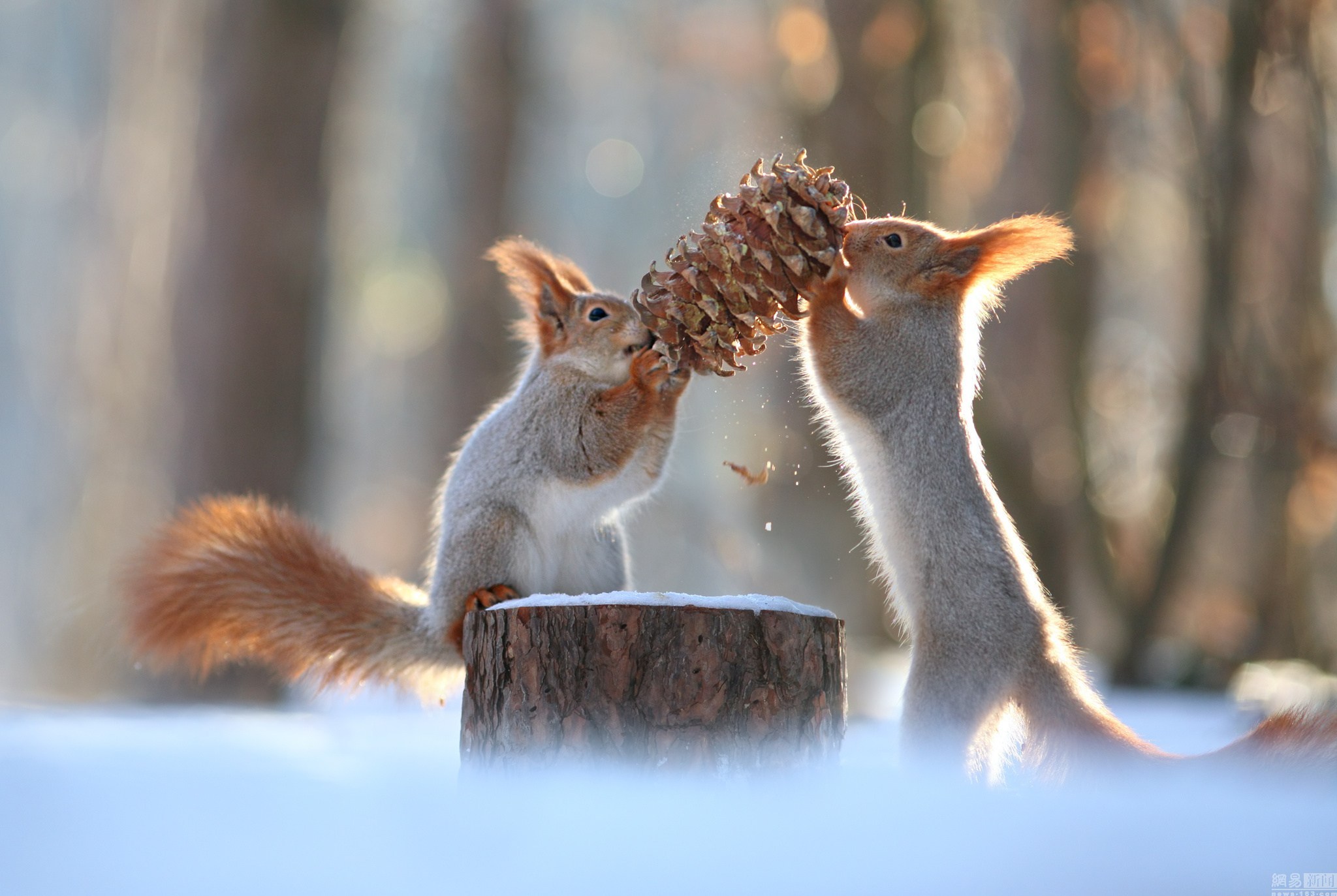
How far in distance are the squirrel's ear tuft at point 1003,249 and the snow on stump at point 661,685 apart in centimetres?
146

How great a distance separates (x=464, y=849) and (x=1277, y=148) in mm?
11261

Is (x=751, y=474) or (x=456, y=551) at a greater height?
(x=751, y=474)

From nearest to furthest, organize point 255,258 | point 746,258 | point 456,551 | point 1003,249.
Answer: point 746,258 → point 456,551 → point 1003,249 → point 255,258

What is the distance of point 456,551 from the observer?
3.62 meters

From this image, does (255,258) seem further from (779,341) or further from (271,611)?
(271,611)

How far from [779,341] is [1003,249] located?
1.22 m

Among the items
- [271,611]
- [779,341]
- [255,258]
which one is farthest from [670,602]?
[255,258]

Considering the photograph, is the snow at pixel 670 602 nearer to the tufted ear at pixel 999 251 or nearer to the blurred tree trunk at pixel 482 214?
the tufted ear at pixel 999 251

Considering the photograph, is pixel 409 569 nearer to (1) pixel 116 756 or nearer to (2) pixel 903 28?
(2) pixel 903 28

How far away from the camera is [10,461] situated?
90.0 feet

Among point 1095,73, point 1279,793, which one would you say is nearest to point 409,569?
point 1095,73

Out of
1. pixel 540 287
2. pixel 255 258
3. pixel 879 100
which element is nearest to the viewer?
pixel 540 287

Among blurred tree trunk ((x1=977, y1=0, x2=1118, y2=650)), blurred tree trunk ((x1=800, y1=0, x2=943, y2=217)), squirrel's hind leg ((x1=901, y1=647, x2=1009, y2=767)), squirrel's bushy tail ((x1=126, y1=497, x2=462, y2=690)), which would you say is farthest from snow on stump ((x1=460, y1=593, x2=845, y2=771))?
blurred tree trunk ((x1=800, y1=0, x2=943, y2=217))

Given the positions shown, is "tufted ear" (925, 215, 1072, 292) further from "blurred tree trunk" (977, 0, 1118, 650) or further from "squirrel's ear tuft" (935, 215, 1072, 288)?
"blurred tree trunk" (977, 0, 1118, 650)
